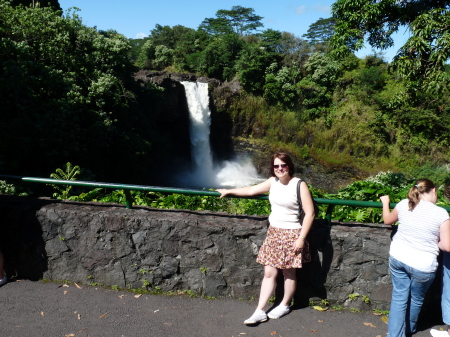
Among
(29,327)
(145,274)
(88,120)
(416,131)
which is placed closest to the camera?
(29,327)

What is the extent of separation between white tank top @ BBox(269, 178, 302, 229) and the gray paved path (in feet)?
2.95

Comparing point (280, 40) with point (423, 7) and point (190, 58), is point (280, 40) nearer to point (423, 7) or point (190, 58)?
point (190, 58)

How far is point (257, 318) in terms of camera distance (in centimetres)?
330

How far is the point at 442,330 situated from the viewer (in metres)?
3.30

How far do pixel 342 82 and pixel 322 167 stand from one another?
22.0 ft

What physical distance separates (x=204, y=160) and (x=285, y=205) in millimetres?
24526

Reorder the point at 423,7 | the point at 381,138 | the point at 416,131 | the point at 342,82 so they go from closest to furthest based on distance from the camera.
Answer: the point at 423,7, the point at 416,131, the point at 381,138, the point at 342,82

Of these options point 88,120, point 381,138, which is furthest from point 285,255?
point 381,138

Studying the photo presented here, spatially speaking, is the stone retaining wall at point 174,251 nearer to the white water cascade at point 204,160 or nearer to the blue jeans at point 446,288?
the blue jeans at point 446,288

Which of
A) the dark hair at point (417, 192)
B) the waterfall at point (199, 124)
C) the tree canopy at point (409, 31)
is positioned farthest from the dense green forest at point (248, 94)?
the dark hair at point (417, 192)

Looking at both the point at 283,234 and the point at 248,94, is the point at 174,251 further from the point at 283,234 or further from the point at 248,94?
the point at 248,94

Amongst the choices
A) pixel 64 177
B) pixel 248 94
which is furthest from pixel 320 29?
pixel 64 177

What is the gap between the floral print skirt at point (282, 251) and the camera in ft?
10.6

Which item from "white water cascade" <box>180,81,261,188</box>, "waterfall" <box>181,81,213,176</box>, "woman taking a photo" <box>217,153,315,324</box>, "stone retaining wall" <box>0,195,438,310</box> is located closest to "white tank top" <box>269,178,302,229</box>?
"woman taking a photo" <box>217,153,315,324</box>
